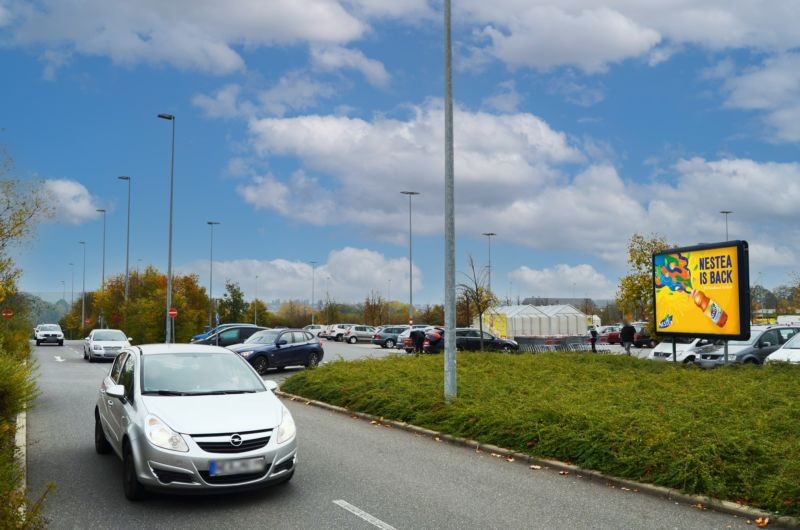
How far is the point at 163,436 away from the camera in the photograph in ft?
21.4

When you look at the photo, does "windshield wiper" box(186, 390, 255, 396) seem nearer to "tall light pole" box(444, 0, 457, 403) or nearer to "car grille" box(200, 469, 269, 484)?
"car grille" box(200, 469, 269, 484)

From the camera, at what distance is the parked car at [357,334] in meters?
56.0

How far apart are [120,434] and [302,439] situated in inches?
135

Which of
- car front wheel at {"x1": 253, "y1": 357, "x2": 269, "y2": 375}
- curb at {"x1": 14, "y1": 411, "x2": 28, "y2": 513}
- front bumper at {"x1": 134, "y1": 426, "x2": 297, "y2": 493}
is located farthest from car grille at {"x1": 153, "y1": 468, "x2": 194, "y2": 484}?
car front wheel at {"x1": 253, "y1": 357, "x2": 269, "y2": 375}

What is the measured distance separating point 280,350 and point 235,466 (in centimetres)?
1653

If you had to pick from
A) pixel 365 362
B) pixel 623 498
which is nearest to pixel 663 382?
pixel 623 498

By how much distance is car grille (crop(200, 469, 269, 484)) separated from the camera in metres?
6.40

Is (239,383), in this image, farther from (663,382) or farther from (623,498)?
(663,382)

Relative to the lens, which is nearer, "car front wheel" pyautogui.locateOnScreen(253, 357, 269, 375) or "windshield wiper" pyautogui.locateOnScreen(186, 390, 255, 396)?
"windshield wiper" pyautogui.locateOnScreen(186, 390, 255, 396)

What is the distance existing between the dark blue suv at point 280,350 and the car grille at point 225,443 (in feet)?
50.6

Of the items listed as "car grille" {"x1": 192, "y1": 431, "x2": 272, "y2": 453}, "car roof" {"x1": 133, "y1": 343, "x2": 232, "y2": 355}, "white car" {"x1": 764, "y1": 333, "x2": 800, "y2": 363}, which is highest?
"car roof" {"x1": 133, "y1": 343, "x2": 232, "y2": 355}

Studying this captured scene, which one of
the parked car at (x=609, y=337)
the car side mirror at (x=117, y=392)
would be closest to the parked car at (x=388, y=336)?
the parked car at (x=609, y=337)


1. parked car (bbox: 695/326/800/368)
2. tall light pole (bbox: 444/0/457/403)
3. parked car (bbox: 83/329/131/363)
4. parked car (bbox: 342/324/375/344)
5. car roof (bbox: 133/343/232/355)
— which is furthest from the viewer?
parked car (bbox: 342/324/375/344)

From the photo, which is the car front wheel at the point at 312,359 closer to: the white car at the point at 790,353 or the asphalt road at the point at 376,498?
the asphalt road at the point at 376,498
